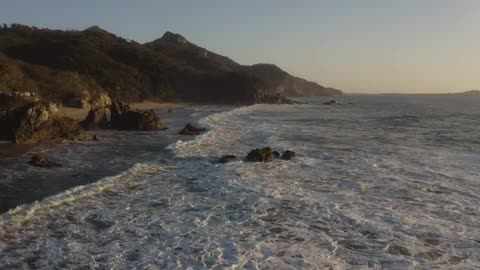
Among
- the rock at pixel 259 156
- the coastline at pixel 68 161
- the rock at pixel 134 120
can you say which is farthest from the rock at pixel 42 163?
the rock at pixel 134 120

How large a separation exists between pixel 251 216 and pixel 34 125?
55.8 feet

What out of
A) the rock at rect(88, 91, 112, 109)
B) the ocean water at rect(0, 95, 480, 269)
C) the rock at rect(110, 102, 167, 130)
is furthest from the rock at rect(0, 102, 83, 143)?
the rock at rect(88, 91, 112, 109)

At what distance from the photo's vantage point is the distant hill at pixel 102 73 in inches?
2205

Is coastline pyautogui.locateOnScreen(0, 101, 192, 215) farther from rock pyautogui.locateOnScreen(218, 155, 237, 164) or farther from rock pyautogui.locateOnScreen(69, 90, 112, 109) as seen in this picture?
rock pyautogui.locateOnScreen(69, 90, 112, 109)

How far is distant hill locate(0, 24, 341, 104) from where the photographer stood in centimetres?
5600

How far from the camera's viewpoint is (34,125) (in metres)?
25.5

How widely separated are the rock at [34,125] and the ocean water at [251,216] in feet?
14.0

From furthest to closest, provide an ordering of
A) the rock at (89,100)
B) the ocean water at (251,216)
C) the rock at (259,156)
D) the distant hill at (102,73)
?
the distant hill at (102,73) < the rock at (89,100) < the rock at (259,156) < the ocean water at (251,216)

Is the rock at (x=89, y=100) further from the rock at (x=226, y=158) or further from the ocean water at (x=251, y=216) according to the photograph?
the ocean water at (x=251, y=216)

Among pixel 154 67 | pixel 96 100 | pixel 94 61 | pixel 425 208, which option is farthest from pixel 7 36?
pixel 425 208

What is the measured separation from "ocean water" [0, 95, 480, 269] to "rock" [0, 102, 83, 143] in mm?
4272

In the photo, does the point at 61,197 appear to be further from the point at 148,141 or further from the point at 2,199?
the point at 148,141

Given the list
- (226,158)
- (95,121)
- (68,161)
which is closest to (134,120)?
(95,121)

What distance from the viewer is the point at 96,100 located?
192ft
